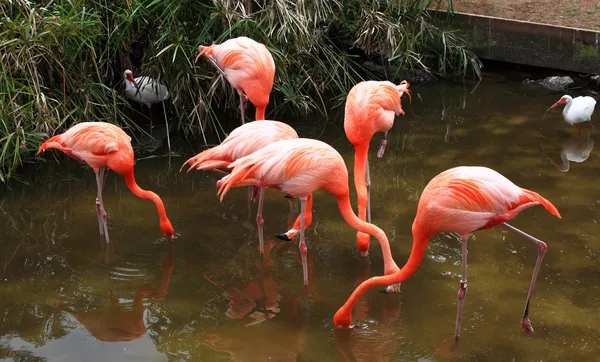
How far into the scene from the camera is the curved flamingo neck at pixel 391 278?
3.74 meters

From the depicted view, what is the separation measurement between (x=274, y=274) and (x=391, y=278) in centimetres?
93

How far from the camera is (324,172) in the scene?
159 inches

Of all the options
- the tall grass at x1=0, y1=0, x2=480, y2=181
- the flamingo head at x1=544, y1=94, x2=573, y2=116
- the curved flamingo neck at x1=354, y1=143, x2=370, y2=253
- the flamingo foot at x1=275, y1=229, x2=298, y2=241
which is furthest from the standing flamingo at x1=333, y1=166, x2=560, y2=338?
the flamingo head at x1=544, y1=94, x2=573, y2=116

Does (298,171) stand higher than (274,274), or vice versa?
(298,171)

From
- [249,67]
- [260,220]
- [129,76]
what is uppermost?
[249,67]

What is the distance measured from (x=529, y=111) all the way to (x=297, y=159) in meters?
3.68

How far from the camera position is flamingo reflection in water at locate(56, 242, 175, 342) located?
3906 mm

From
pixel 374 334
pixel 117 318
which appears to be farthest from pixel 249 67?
pixel 374 334

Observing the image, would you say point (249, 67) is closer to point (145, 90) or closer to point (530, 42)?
point (145, 90)

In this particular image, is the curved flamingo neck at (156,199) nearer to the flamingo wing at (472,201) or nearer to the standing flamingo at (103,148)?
the standing flamingo at (103,148)

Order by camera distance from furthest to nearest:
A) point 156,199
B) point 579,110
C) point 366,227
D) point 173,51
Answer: point 579,110 < point 173,51 < point 156,199 < point 366,227

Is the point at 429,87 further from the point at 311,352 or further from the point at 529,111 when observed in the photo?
the point at 311,352

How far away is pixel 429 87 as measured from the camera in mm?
7785

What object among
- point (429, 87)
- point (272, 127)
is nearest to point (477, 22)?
point (429, 87)
